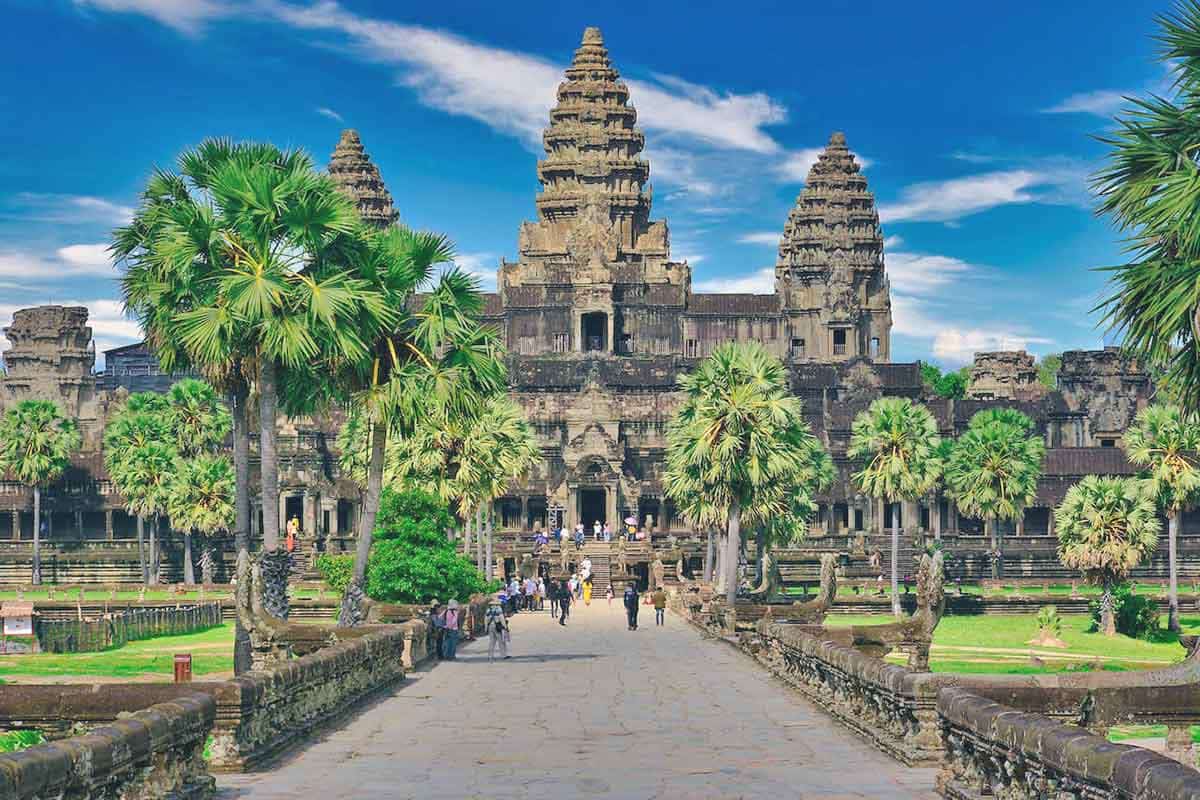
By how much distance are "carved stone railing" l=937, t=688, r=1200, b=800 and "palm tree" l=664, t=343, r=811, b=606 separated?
3645 cm

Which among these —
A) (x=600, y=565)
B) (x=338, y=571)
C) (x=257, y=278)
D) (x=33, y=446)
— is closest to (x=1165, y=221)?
(x=257, y=278)

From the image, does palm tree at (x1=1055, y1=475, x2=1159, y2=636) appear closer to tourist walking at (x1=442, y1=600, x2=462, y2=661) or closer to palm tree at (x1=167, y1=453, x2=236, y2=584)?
tourist walking at (x1=442, y1=600, x2=462, y2=661)

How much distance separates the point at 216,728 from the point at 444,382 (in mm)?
16636

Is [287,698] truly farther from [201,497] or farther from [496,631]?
[201,497]

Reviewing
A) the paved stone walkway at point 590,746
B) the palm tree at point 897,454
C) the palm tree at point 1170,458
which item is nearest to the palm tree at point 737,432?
the paved stone walkway at point 590,746

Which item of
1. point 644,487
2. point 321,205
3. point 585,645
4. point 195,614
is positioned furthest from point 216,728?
point 644,487

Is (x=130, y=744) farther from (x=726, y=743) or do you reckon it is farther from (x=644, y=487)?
(x=644, y=487)

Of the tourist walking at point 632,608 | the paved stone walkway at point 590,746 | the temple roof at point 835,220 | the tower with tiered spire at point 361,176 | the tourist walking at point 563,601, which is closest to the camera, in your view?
the paved stone walkway at point 590,746

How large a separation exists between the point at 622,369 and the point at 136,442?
121 ft

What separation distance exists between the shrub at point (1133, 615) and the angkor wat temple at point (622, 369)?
85.0 ft

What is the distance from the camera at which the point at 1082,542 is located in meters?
70.2

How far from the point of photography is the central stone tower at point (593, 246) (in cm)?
12125

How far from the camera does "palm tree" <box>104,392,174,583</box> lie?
8638cm

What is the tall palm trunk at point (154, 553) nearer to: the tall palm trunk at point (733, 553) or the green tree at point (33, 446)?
the green tree at point (33, 446)
